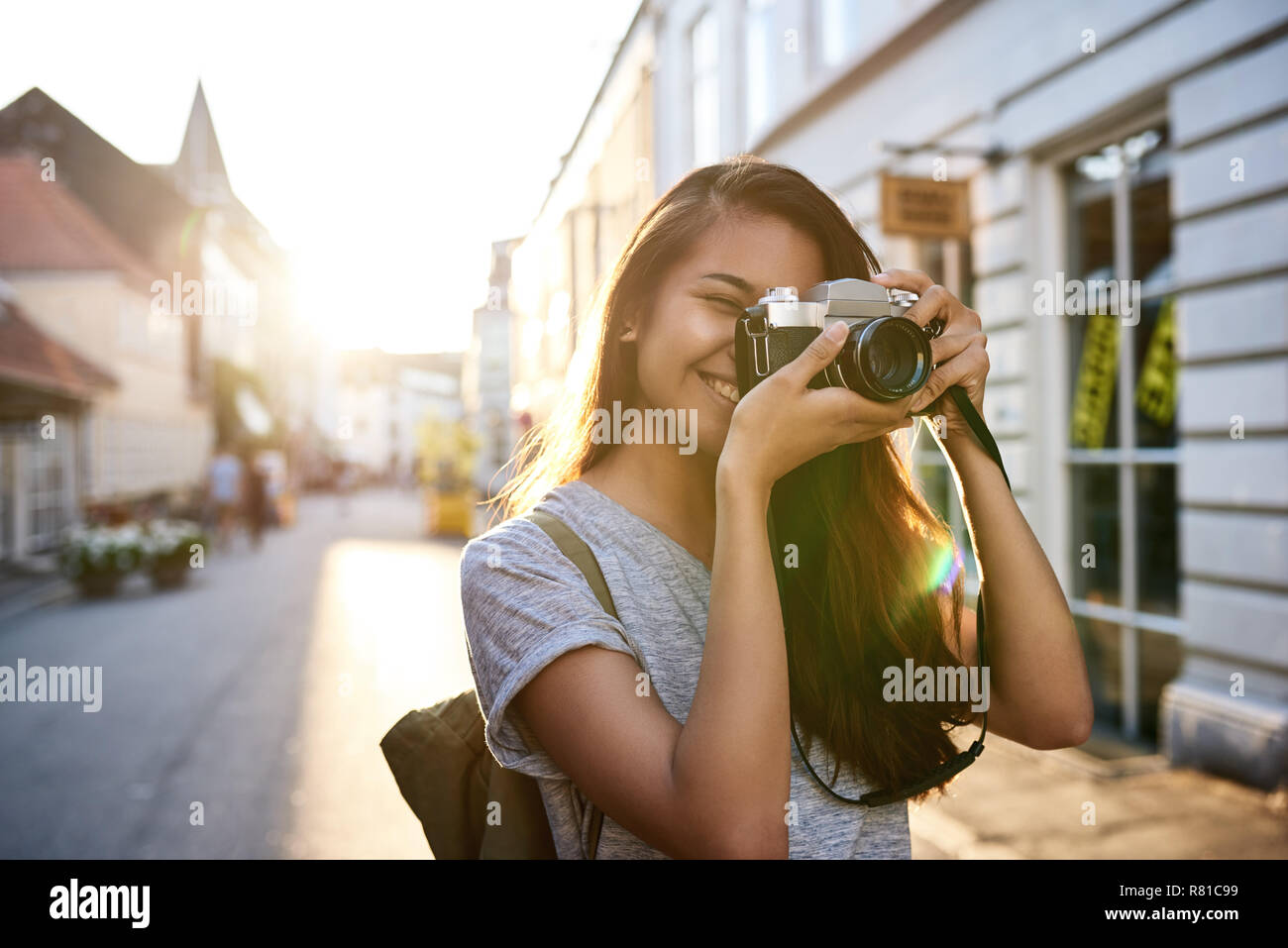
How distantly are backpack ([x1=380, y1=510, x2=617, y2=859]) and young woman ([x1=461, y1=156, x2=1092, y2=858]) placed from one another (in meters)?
0.05

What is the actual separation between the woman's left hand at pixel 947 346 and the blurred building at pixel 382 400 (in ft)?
245

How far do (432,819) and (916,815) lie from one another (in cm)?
329

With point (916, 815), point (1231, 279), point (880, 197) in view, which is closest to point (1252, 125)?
point (1231, 279)

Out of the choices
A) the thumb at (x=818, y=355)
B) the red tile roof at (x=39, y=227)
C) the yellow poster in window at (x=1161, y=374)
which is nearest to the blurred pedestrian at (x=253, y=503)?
the red tile roof at (x=39, y=227)

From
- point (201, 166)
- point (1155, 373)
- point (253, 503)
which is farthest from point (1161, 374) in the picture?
point (201, 166)

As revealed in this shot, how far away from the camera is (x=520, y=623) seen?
110 centimetres

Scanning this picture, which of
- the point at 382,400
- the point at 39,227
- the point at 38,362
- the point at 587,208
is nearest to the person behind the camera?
the point at 587,208

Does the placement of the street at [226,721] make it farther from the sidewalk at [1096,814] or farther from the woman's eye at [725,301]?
the sidewalk at [1096,814]

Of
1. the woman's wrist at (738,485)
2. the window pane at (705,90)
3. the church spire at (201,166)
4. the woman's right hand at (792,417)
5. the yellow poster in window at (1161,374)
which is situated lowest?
the woman's wrist at (738,485)

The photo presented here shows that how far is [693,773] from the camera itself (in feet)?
3.22

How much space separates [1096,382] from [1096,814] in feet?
8.45

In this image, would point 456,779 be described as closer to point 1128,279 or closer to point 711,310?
point 711,310

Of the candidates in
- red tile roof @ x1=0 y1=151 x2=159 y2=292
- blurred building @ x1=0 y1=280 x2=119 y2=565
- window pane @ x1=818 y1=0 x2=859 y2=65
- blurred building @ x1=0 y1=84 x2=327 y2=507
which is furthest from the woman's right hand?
red tile roof @ x1=0 y1=151 x2=159 y2=292

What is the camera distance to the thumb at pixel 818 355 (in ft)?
3.58
